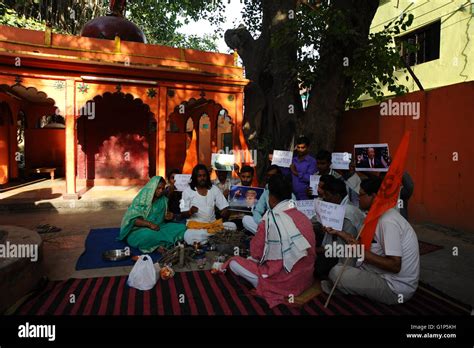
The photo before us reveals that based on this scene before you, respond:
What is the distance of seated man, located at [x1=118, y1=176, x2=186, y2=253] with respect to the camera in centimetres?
515

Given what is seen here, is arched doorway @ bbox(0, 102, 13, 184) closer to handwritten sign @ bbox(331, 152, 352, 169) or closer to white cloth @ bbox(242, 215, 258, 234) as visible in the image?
white cloth @ bbox(242, 215, 258, 234)

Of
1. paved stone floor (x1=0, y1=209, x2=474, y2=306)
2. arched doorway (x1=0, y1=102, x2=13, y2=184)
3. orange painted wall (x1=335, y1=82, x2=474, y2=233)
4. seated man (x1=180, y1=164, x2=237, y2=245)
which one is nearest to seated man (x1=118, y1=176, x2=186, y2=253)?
seated man (x1=180, y1=164, x2=237, y2=245)

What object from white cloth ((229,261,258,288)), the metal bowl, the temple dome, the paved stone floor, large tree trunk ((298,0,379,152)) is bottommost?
the paved stone floor

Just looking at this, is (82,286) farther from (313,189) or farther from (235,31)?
(235,31)

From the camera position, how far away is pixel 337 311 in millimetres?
3303

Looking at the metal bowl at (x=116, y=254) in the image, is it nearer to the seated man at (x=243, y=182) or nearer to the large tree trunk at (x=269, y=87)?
the seated man at (x=243, y=182)

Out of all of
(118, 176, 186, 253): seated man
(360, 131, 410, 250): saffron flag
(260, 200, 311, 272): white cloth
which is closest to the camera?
(360, 131, 410, 250): saffron flag

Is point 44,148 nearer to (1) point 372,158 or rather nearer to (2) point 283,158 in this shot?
(2) point 283,158

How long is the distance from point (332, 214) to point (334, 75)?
18.4 ft

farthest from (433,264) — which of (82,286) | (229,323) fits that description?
(82,286)

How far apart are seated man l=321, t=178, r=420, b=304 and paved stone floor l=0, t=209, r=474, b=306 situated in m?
0.96

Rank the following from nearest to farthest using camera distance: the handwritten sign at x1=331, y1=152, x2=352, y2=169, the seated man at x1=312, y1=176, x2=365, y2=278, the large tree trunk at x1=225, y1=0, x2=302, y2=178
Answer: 1. the seated man at x1=312, y1=176, x2=365, y2=278
2. the handwritten sign at x1=331, y1=152, x2=352, y2=169
3. the large tree trunk at x1=225, y1=0, x2=302, y2=178

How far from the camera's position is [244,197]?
5961 millimetres

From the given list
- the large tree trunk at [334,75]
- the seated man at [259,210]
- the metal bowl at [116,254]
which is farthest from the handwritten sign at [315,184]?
the large tree trunk at [334,75]
